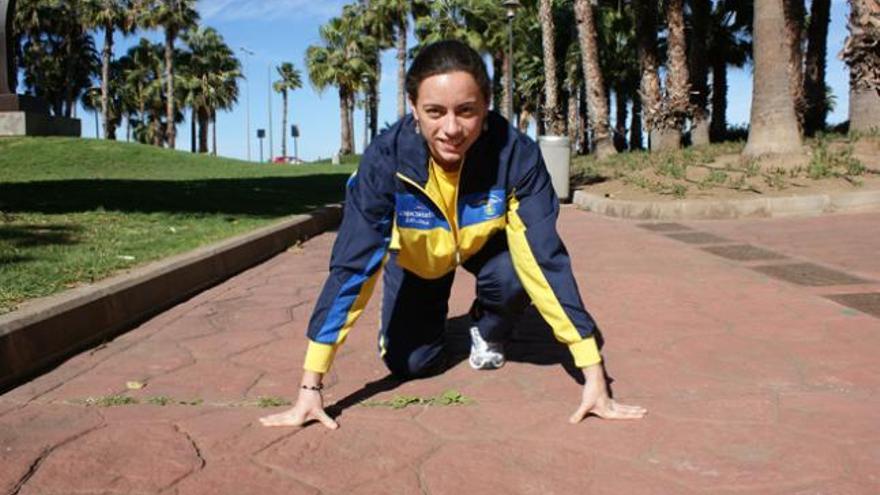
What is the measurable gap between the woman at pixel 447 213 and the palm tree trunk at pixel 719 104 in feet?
68.2

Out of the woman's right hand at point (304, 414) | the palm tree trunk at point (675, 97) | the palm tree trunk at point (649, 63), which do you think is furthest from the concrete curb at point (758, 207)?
the palm tree trunk at point (649, 63)

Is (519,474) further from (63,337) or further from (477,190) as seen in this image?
(63,337)

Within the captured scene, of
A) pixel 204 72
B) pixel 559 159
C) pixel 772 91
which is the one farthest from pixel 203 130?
pixel 772 91

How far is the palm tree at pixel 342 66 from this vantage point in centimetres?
4553

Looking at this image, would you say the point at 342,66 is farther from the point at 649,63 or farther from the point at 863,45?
the point at 863,45

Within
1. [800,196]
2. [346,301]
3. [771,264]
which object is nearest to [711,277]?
[771,264]

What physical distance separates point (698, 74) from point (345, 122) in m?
28.3

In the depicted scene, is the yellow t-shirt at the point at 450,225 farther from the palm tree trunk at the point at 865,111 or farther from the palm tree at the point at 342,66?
the palm tree at the point at 342,66

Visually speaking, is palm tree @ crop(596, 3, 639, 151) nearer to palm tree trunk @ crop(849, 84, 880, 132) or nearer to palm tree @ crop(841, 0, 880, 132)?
palm tree trunk @ crop(849, 84, 880, 132)

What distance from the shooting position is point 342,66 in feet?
150

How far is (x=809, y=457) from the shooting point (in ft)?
7.59

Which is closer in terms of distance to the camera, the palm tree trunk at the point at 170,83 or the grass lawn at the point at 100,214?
the grass lawn at the point at 100,214

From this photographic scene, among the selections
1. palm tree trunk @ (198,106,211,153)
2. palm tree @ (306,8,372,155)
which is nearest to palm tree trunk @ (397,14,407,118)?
palm tree @ (306,8,372,155)

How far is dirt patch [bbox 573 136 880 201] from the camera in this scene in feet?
32.4
